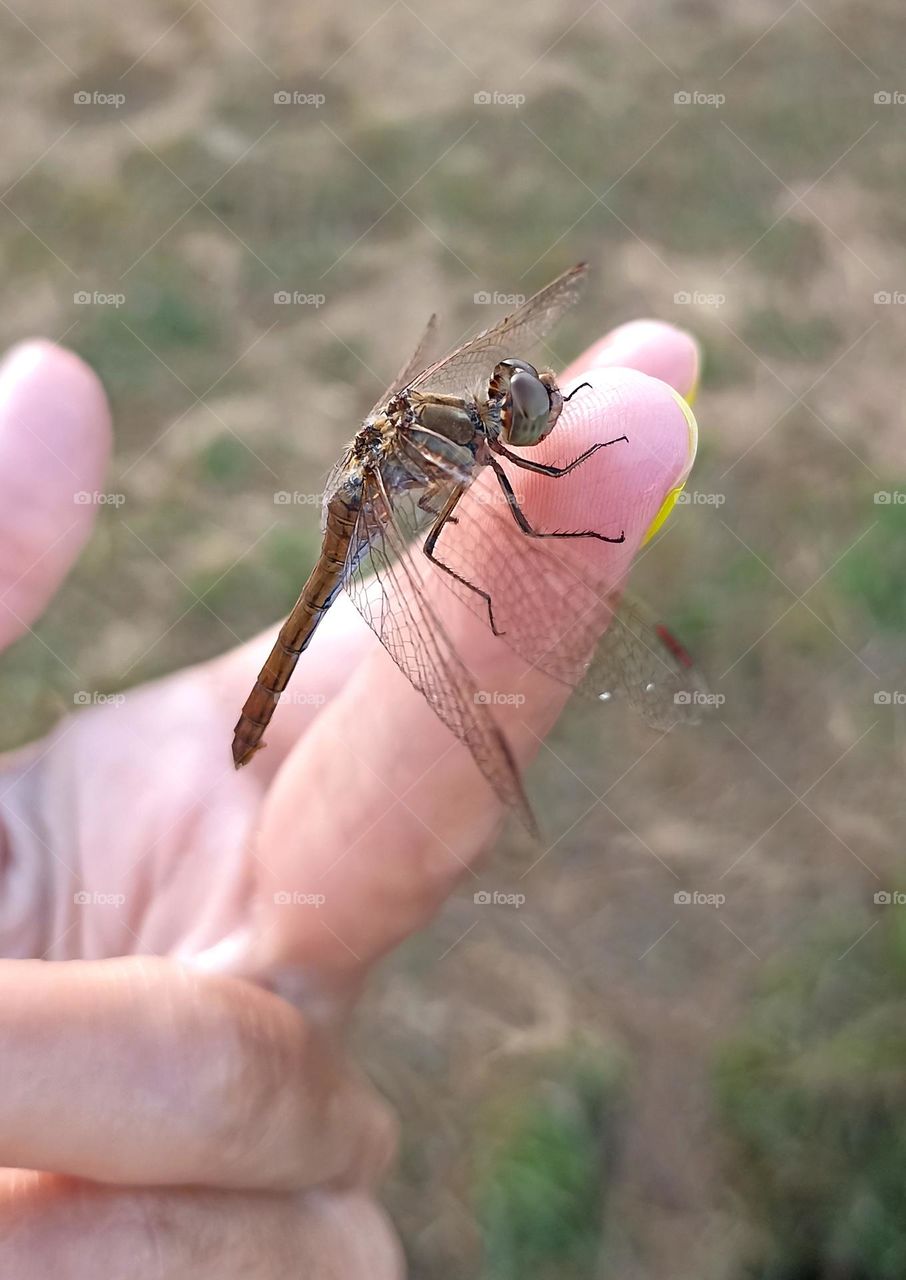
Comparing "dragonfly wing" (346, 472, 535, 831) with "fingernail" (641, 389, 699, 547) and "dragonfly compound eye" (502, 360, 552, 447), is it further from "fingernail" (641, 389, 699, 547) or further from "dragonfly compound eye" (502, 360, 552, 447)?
"fingernail" (641, 389, 699, 547)

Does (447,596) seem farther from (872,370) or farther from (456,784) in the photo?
(872,370)

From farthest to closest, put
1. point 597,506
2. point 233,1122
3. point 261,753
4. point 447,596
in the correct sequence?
point 261,753 → point 447,596 → point 597,506 → point 233,1122

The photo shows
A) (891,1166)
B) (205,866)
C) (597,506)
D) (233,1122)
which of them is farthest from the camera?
(891,1166)

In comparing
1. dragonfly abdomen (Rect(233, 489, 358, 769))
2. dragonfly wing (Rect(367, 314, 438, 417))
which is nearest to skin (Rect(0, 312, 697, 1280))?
dragonfly abdomen (Rect(233, 489, 358, 769))

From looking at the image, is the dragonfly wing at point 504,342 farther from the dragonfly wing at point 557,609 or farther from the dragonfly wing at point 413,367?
the dragonfly wing at point 557,609

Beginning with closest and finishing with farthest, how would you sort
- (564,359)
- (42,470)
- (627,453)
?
(627,453) → (42,470) → (564,359)

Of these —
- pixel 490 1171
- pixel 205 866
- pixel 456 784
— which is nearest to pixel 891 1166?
pixel 490 1171

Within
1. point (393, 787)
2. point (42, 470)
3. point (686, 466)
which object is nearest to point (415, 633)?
point (393, 787)

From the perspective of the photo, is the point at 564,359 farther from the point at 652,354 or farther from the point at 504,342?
the point at 652,354
